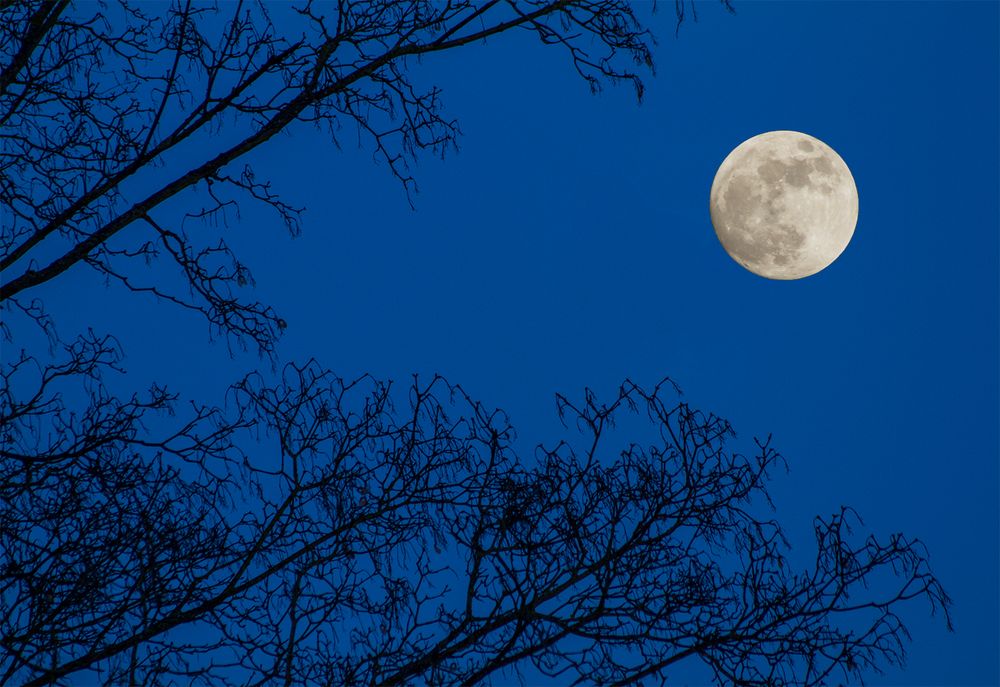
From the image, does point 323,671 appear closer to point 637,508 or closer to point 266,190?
point 637,508

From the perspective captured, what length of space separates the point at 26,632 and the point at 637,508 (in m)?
2.62

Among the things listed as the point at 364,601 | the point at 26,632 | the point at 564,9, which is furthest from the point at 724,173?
the point at 26,632

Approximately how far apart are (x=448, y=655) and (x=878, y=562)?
198 cm

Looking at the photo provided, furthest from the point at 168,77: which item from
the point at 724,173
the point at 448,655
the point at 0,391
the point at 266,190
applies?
the point at 724,173

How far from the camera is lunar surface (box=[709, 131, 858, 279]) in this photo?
1103cm

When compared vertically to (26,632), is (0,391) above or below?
above

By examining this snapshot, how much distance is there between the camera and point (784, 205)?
11.0 meters

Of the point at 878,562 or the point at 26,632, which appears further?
the point at 878,562

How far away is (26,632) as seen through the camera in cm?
429

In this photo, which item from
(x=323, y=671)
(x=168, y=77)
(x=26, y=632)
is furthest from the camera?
(x=168, y=77)

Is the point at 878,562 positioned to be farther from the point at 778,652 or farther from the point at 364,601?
the point at 364,601

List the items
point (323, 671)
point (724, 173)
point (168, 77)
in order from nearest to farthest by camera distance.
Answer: point (323, 671) < point (168, 77) < point (724, 173)

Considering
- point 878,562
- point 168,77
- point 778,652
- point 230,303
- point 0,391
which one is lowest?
point 778,652

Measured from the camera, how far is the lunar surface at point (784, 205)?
434 inches
